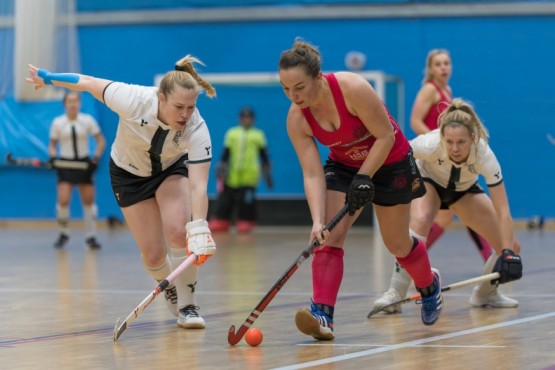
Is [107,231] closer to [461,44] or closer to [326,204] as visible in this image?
[461,44]

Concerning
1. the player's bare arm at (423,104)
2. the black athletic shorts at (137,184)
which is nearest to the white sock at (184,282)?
the black athletic shorts at (137,184)

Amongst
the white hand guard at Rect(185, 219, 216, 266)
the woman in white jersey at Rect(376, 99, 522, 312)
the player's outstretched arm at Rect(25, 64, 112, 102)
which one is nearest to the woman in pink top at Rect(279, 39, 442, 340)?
the white hand guard at Rect(185, 219, 216, 266)

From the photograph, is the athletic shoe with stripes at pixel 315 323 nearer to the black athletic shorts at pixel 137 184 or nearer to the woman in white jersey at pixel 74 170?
the black athletic shorts at pixel 137 184

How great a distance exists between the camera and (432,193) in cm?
716

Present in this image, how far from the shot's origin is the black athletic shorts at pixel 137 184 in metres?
6.35

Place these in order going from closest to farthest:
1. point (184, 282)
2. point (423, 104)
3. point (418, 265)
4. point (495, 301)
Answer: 1. point (418, 265)
2. point (184, 282)
3. point (495, 301)
4. point (423, 104)

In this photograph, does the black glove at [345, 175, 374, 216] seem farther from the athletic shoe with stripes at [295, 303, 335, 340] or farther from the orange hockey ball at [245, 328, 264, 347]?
the orange hockey ball at [245, 328, 264, 347]

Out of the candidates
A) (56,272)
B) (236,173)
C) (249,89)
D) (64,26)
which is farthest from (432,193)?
(64,26)

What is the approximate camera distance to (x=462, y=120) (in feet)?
22.2

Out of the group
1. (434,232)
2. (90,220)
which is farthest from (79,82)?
(90,220)

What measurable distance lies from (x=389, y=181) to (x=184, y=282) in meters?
1.37

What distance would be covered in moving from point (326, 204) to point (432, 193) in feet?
5.17

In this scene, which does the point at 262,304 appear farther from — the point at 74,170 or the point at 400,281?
the point at 74,170

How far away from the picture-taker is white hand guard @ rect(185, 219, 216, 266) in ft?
19.0
